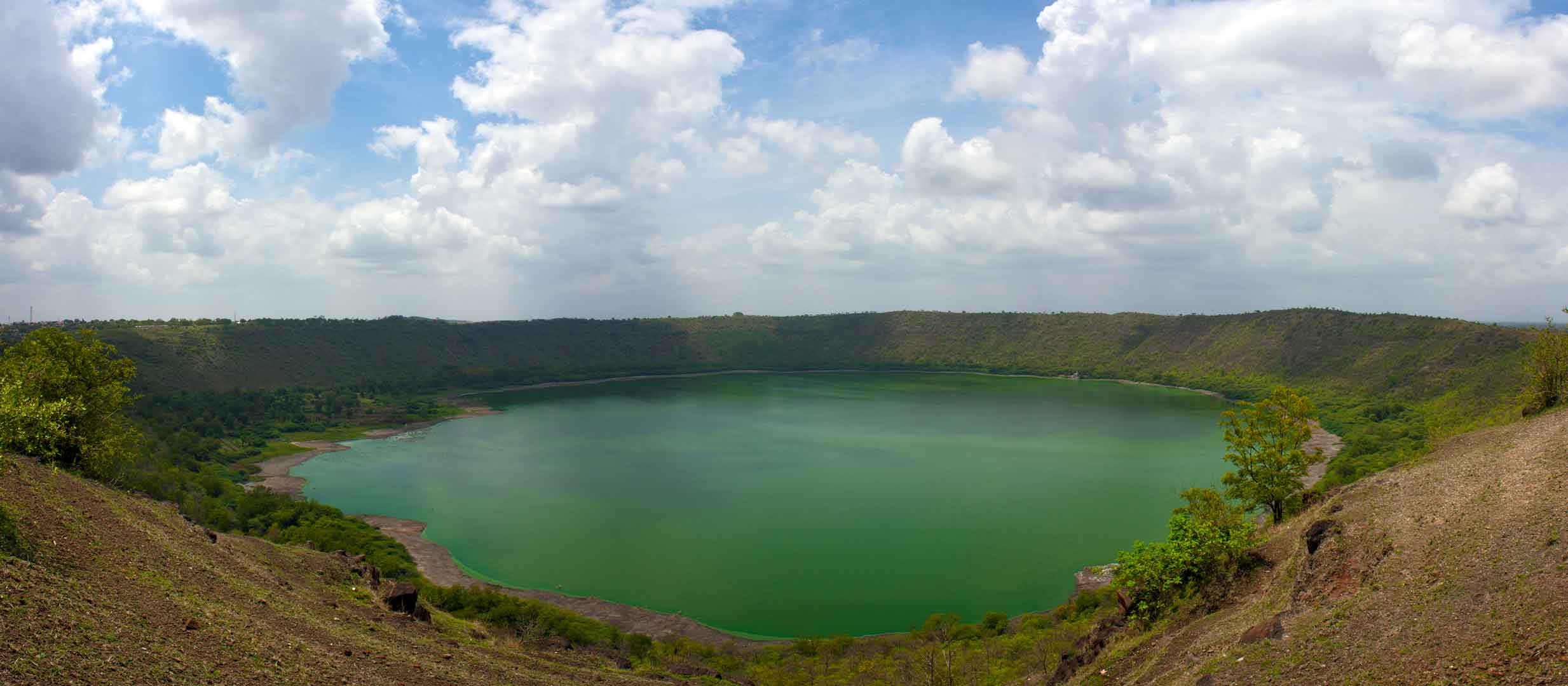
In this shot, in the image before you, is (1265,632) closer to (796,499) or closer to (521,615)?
(521,615)

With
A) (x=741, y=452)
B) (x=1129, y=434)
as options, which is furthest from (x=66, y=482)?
(x=1129, y=434)

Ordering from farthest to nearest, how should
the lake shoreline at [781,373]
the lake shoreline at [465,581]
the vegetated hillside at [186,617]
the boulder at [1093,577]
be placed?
the lake shoreline at [781,373] → the boulder at [1093,577] → the lake shoreline at [465,581] → the vegetated hillside at [186,617]

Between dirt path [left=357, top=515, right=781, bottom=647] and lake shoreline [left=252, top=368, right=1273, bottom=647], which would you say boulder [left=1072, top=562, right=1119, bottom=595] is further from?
dirt path [left=357, top=515, right=781, bottom=647]

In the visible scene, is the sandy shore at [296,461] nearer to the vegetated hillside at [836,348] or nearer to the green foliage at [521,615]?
the vegetated hillside at [836,348]

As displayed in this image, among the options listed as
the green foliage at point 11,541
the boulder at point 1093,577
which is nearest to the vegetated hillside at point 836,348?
the boulder at point 1093,577

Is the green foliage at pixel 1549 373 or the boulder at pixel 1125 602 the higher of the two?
the green foliage at pixel 1549 373

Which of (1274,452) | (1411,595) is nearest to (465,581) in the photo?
(1274,452)
